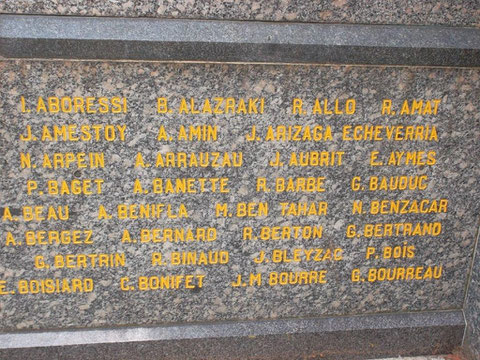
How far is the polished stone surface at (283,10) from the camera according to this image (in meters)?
2.06

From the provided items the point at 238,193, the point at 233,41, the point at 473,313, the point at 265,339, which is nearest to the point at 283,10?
the point at 233,41

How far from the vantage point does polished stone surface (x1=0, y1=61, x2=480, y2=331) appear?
86.1 inches

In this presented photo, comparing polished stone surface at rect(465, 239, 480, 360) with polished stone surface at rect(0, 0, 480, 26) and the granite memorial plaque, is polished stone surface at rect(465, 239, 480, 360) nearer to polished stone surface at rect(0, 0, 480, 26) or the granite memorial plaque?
the granite memorial plaque

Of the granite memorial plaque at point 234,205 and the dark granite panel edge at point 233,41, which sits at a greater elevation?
the dark granite panel edge at point 233,41

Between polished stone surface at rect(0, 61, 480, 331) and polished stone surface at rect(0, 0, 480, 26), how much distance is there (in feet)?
0.71

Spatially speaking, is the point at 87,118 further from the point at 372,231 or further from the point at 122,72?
the point at 372,231

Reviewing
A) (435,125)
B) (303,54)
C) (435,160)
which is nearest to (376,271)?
(435,160)

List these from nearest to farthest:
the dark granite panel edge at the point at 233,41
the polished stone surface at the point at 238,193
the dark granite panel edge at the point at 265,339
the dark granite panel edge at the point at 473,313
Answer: the dark granite panel edge at the point at 233,41
the polished stone surface at the point at 238,193
the dark granite panel edge at the point at 265,339
the dark granite panel edge at the point at 473,313

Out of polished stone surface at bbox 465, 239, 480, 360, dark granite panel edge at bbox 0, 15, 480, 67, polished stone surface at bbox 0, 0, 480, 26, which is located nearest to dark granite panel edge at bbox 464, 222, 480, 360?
polished stone surface at bbox 465, 239, 480, 360

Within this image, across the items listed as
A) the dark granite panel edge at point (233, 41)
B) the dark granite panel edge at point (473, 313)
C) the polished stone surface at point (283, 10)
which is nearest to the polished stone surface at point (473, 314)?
the dark granite panel edge at point (473, 313)

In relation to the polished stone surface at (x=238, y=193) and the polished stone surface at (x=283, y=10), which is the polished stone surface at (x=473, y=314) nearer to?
the polished stone surface at (x=238, y=193)

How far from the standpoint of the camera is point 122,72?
2.15 meters

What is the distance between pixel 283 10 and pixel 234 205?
3.02 feet

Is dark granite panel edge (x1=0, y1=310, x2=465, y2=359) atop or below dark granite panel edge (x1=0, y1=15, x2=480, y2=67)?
below
